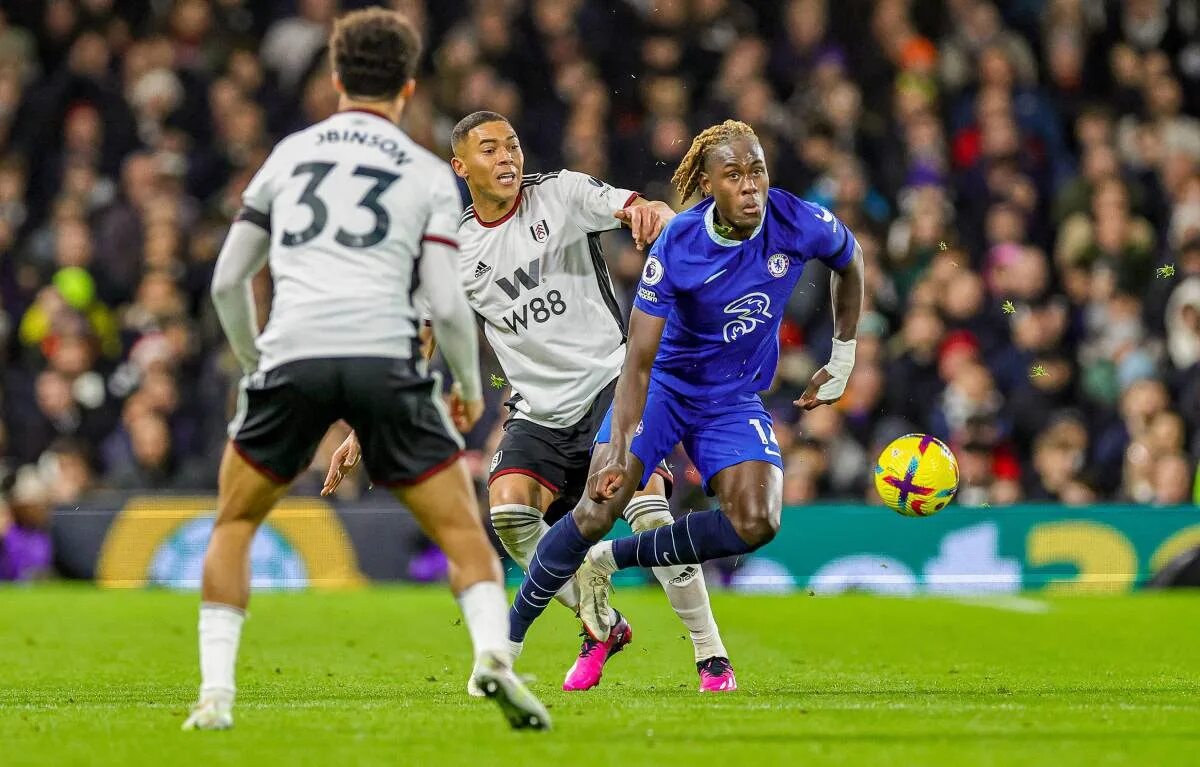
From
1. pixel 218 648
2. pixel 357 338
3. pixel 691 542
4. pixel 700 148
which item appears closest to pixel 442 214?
pixel 357 338

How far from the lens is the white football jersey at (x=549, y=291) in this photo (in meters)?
8.55

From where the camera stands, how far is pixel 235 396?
15648 mm

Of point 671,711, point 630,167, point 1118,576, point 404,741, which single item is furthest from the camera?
point 630,167

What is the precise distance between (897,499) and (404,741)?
354 cm

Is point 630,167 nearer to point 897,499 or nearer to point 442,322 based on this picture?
point 897,499

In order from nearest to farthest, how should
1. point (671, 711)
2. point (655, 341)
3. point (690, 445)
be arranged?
1. point (671, 711)
2. point (655, 341)
3. point (690, 445)

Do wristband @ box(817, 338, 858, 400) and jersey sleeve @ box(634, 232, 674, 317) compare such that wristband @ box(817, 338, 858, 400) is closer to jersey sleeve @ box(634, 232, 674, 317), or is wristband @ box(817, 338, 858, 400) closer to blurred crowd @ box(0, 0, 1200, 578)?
jersey sleeve @ box(634, 232, 674, 317)

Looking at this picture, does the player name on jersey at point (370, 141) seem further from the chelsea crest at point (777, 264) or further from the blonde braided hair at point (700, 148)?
the chelsea crest at point (777, 264)

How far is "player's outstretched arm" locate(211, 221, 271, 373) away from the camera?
19.9ft

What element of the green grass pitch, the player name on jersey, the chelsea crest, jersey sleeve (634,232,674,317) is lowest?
the green grass pitch

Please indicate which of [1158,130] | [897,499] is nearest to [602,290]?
[897,499]

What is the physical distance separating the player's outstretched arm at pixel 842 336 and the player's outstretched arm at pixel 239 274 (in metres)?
2.99

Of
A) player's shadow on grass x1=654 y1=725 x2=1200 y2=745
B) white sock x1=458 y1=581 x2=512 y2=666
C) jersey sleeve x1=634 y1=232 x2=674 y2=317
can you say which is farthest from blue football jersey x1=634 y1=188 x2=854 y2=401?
player's shadow on grass x1=654 y1=725 x2=1200 y2=745

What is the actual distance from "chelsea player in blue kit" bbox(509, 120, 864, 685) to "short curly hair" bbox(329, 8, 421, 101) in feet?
6.33
